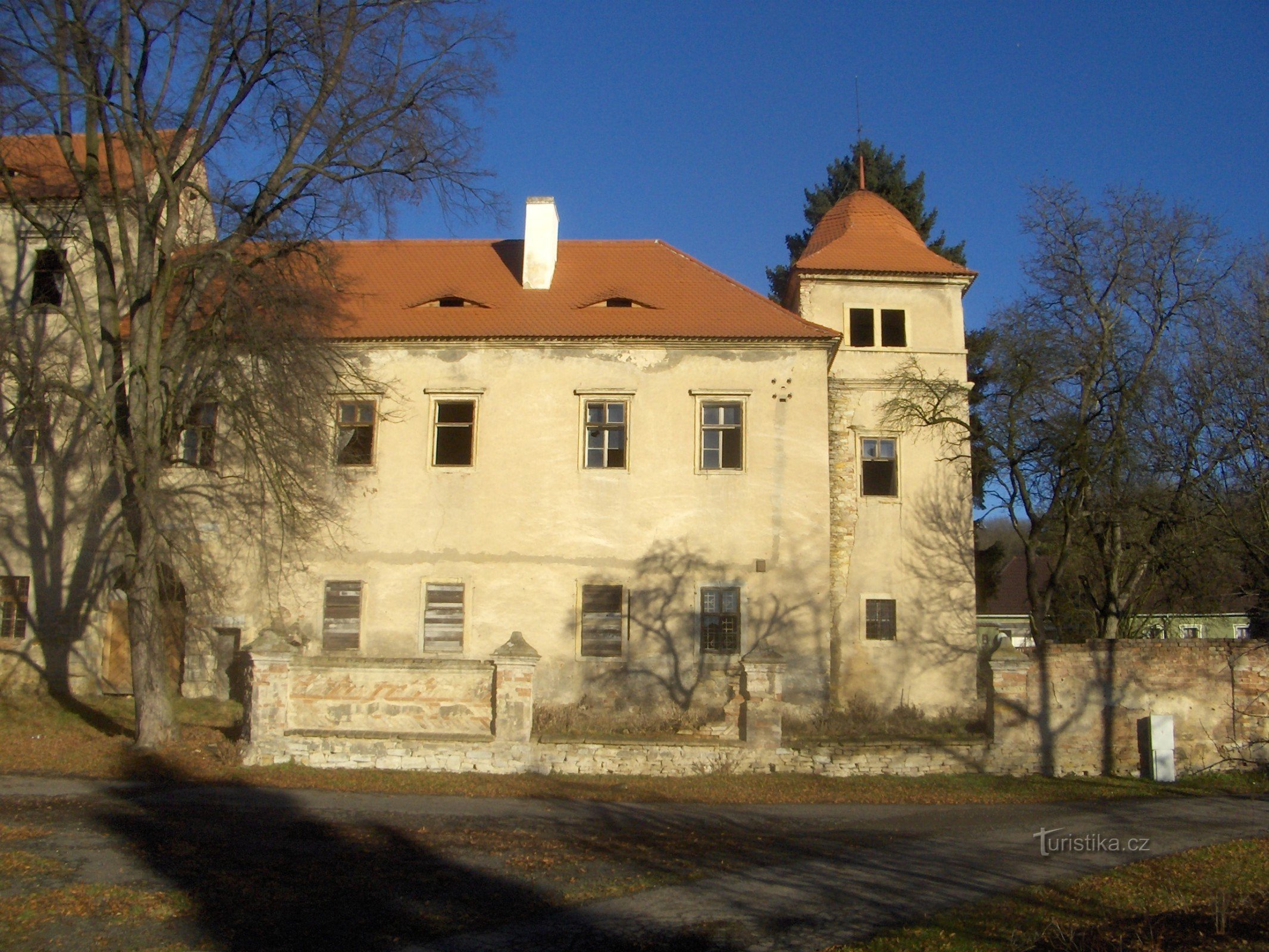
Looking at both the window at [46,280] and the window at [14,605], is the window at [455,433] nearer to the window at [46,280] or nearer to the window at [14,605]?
the window at [46,280]

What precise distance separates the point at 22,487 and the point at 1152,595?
2497 cm

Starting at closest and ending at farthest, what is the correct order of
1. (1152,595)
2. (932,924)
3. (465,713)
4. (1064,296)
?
(932,924) → (465,713) → (1064,296) → (1152,595)

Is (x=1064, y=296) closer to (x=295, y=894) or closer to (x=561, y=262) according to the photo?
(x=561, y=262)

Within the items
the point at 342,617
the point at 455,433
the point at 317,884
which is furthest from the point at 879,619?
the point at 317,884

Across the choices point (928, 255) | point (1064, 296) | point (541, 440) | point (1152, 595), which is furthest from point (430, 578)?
point (1152, 595)

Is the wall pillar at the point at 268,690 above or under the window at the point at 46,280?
under

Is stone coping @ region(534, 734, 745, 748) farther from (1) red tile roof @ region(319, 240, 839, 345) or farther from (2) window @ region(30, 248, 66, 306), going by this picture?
(2) window @ region(30, 248, 66, 306)

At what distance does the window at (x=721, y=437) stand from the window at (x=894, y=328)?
4354 millimetres

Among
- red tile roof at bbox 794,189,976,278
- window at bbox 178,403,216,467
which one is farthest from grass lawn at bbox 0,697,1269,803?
red tile roof at bbox 794,189,976,278

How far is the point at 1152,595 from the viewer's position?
24922mm

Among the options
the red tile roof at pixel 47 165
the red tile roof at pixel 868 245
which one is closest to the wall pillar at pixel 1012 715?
the red tile roof at pixel 868 245

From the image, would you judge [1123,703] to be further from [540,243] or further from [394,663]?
[540,243]

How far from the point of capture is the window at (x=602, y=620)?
63.8ft

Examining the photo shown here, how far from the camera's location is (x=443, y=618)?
19.6 meters
